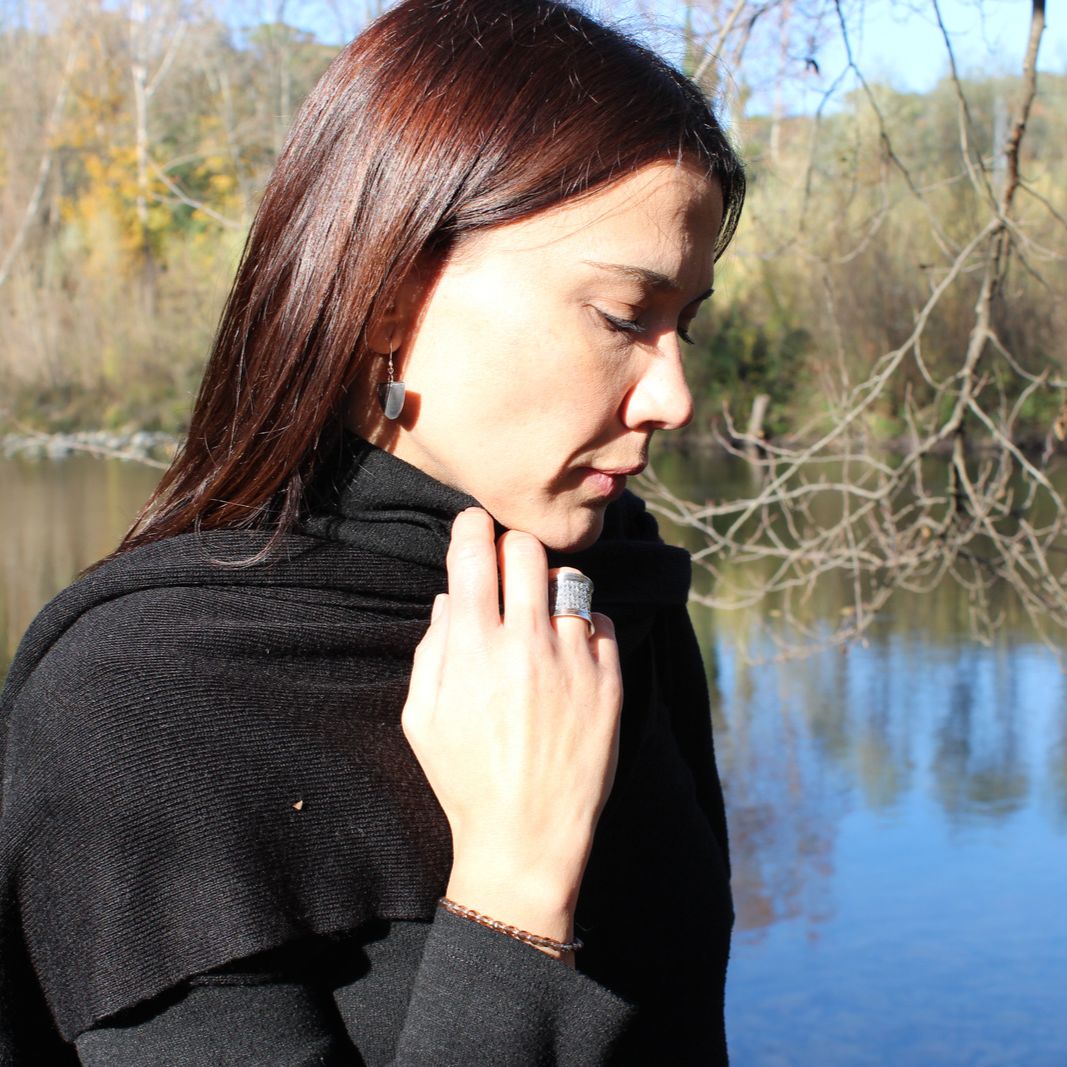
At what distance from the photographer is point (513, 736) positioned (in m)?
0.78

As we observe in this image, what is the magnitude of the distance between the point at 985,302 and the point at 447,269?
224 cm

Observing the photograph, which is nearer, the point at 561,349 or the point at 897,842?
the point at 561,349

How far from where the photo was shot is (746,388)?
10.2 meters

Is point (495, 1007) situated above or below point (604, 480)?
below

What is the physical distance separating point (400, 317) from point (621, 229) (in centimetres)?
15

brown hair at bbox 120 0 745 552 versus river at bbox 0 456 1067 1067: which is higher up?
brown hair at bbox 120 0 745 552

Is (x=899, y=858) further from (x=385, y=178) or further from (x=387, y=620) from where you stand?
(x=385, y=178)

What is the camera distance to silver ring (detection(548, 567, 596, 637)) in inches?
33.0

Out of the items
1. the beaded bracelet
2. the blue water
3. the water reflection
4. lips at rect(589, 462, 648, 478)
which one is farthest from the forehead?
the water reflection

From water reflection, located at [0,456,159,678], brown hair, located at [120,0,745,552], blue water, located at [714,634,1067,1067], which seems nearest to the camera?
brown hair, located at [120,0,745,552]

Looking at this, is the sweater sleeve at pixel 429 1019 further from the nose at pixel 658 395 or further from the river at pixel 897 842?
the river at pixel 897 842

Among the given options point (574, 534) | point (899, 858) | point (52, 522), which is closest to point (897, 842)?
point (899, 858)

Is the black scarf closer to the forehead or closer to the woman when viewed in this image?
the woman

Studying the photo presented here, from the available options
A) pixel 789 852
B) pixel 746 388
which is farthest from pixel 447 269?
pixel 746 388
